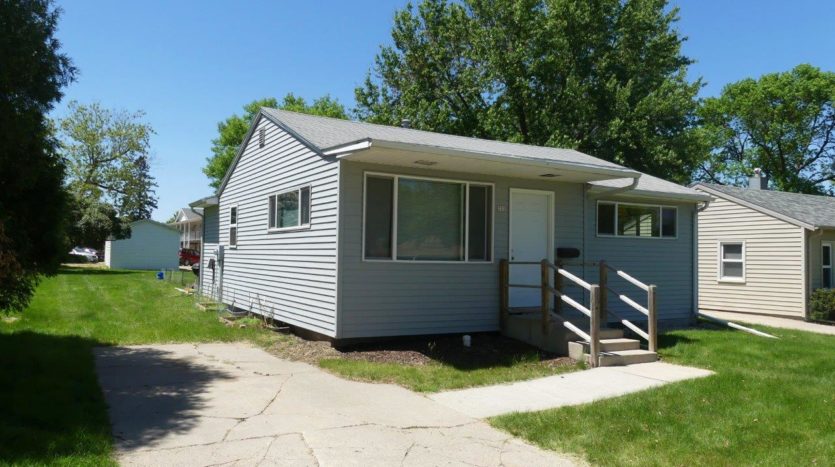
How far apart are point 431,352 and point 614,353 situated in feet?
8.92

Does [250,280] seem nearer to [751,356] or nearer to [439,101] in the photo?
[751,356]

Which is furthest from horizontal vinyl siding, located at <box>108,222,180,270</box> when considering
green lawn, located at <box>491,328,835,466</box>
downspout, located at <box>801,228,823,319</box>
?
green lawn, located at <box>491,328,835,466</box>

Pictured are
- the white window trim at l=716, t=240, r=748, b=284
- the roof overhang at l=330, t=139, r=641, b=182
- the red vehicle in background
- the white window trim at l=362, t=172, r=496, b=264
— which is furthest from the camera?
the red vehicle in background

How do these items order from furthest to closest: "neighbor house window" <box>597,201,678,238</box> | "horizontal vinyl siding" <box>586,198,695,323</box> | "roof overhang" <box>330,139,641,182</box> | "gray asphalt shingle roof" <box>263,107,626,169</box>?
"neighbor house window" <box>597,201,678,238</box> < "horizontal vinyl siding" <box>586,198,695,323</box> < "gray asphalt shingle roof" <box>263,107,626,169</box> < "roof overhang" <box>330,139,641,182</box>

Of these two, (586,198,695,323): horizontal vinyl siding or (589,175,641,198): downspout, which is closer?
(589,175,641,198): downspout

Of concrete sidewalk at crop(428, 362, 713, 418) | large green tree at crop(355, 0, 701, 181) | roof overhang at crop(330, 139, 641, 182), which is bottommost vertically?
concrete sidewalk at crop(428, 362, 713, 418)

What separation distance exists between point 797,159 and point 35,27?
148 feet

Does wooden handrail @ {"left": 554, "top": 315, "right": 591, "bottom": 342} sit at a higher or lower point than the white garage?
lower

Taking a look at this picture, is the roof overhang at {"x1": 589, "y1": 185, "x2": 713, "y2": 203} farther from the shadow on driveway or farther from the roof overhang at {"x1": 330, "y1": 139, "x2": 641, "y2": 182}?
the shadow on driveway

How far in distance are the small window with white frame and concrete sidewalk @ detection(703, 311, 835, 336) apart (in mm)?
2253

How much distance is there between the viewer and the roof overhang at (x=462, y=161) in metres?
8.37

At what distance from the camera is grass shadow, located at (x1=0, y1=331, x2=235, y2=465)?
4648 mm

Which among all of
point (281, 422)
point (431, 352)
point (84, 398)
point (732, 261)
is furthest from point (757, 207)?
point (84, 398)

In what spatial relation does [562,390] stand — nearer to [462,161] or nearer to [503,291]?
[503,291]
